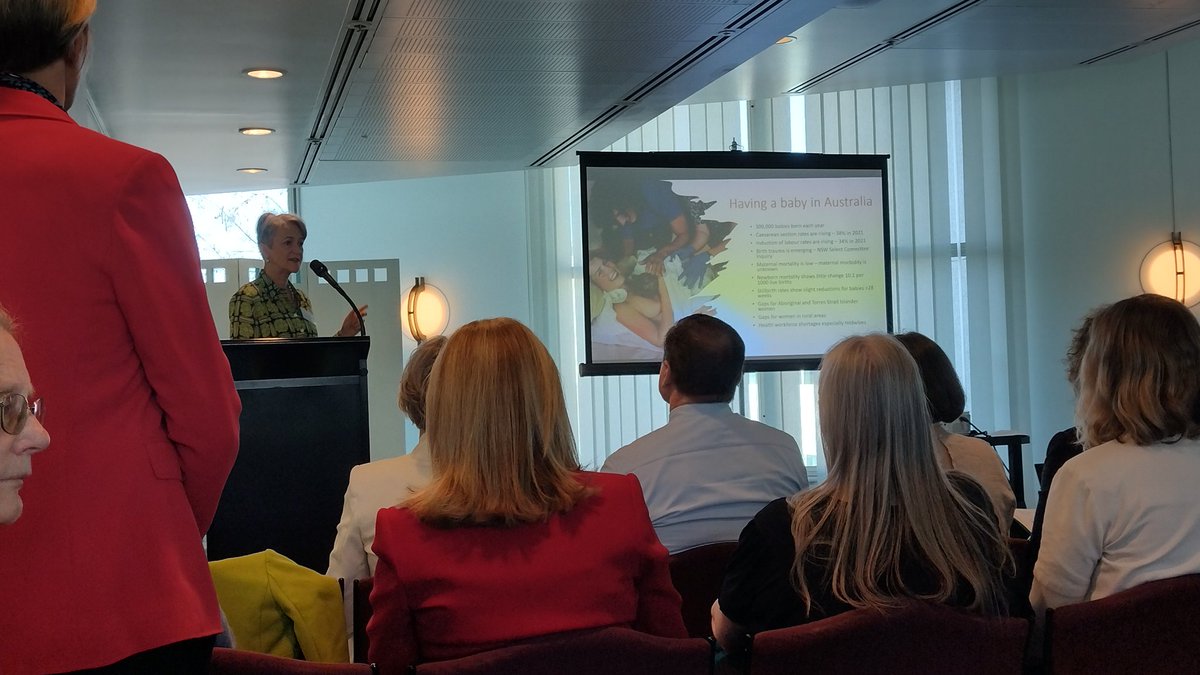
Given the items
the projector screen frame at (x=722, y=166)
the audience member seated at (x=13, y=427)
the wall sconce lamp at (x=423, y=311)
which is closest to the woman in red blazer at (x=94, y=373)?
the audience member seated at (x=13, y=427)

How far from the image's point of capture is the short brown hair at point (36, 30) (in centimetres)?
127

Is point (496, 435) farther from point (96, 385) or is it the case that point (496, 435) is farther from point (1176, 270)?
point (1176, 270)

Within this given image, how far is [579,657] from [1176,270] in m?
6.11

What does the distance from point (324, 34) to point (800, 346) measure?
3.31m

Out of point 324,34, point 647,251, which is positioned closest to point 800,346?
point 647,251

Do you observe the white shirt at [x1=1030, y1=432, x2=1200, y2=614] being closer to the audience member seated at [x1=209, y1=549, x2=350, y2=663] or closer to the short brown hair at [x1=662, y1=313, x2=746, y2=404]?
the short brown hair at [x1=662, y1=313, x2=746, y2=404]

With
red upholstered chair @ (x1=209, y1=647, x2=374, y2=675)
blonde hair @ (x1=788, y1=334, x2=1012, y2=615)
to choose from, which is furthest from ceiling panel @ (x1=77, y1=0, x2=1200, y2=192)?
red upholstered chair @ (x1=209, y1=647, x2=374, y2=675)

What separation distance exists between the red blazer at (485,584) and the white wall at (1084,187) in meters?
6.05

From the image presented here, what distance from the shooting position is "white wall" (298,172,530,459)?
311 inches

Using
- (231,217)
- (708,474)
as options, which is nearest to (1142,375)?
(708,474)

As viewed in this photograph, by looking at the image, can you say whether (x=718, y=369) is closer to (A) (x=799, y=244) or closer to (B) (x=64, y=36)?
(B) (x=64, y=36)

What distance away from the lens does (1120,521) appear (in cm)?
209

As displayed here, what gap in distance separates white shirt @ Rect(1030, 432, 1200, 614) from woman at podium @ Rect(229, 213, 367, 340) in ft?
10.7

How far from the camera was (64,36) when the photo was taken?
132 cm
